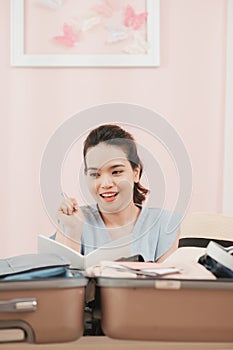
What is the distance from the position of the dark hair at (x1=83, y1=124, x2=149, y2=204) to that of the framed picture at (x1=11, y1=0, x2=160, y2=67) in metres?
1.84

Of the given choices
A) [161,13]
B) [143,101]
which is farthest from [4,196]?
[161,13]

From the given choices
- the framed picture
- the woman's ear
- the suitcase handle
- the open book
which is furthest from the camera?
the framed picture

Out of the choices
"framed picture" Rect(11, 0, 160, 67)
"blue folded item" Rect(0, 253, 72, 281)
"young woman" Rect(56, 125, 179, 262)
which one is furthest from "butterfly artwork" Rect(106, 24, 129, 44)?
"blue folded item" Rect(0, 253, 72, 281)

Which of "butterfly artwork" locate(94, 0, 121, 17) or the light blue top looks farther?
"butterfly artwork" locate(94, 0, 121, 17)

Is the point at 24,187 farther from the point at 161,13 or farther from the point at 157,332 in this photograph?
the point at 157,332

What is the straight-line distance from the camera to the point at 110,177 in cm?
110

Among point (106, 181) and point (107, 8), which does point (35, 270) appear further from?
point (107, 8)

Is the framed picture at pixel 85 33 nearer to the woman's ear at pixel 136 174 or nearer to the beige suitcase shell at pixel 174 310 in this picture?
the woman's ear at pixel 136 174

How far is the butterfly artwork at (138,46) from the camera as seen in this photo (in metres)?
2.96

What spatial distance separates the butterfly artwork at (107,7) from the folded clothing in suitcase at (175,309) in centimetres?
242

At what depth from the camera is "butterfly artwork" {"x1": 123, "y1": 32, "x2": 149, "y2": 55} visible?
2961 millimetres

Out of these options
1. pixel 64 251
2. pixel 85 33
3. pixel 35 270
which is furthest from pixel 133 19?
pixel 35 270

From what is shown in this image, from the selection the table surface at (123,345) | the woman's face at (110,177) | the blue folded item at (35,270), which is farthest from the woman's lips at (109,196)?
the table surface at (123,345)

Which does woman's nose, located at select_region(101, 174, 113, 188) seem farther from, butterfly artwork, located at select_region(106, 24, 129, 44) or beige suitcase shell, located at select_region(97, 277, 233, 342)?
butterfly artwork, located at select_region(106, 24, 129, 44)
